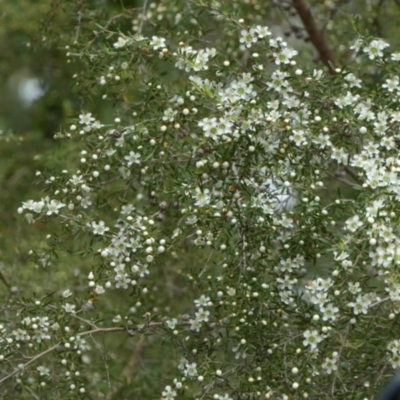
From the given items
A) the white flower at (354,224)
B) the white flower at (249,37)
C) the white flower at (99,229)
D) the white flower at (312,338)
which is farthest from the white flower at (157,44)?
the white flower at (312,338)

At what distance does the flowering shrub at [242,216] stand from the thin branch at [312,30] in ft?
4.15

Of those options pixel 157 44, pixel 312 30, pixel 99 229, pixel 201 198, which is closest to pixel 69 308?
pixel 99 229

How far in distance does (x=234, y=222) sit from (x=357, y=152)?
25.3 inches

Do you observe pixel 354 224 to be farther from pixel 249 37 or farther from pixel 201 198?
pixel 249 37

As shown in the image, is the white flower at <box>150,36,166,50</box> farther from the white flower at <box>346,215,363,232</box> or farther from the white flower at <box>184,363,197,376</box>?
the white flower at <box>184,363,197,376</box>

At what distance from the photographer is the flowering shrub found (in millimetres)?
3359

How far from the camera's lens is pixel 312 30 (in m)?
5.03

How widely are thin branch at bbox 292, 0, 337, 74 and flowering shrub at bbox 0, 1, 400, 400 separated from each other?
4.15 feet

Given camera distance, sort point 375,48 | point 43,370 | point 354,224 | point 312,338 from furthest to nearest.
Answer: point 43,370 < point 375,48 < point 312,338 < point 354,224

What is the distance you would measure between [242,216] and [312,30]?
2014 millimetres

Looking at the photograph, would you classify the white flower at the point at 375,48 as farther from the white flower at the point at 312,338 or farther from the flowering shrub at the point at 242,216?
the white flower at the point at 312,338

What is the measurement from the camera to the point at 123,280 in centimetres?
347

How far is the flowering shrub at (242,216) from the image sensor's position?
3359 mm

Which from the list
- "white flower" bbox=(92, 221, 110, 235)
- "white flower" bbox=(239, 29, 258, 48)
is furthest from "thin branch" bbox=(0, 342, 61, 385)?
"white flower" bbox=(239, 29, 258, 48)
